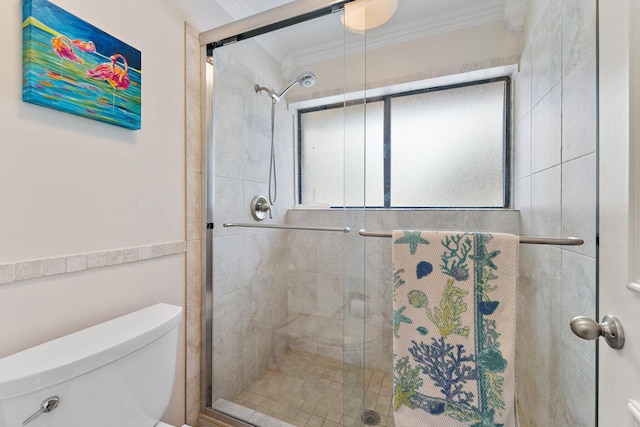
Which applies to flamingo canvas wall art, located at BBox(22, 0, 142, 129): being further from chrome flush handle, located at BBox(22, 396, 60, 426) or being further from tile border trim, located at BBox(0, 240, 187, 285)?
chrome flush handle, located at BBox(22, 396, 60, 426)

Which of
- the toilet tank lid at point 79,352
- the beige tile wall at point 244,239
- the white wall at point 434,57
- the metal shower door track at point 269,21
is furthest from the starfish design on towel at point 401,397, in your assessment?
the metal shower door track at point 269,21

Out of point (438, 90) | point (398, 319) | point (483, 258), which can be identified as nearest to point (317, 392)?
point (398, 319)

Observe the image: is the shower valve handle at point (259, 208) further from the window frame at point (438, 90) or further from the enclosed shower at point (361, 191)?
the window frame at point (438, 90)

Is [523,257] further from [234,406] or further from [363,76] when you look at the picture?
[234,406]

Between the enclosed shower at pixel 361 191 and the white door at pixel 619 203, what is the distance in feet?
0.97

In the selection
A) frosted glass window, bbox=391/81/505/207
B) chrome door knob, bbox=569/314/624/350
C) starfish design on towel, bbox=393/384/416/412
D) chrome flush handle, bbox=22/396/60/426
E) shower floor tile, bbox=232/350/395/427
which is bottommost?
shower floor tile, bbox=232/350/395/427

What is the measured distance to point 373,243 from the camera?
1.30 meters

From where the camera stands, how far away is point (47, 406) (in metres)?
0.66

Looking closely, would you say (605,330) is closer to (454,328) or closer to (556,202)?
(454,328)

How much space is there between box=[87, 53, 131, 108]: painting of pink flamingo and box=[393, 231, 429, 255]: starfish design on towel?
1.15 meters

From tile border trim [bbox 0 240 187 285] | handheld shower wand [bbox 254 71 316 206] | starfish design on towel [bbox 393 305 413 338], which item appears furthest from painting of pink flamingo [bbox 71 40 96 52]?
starfish design on towel [bbox 393 305 413 338]

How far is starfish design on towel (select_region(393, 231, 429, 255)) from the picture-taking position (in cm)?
92

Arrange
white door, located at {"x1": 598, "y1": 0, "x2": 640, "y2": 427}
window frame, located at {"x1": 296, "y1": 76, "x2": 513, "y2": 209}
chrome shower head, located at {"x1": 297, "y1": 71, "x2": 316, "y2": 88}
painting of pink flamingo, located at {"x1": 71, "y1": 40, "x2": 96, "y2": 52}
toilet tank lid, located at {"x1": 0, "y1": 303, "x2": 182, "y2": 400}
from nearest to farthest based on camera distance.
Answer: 1. white door, located at {"x1": 598, "y1": 0, "x2": 640, "y2": 427}
2. toilet tank lid, located at {"x1": 0, "y1": 303, "x2": 182, "y2": 400}
3. painting of pink flamingo, located at {"x1": 71, "y1": 40, "x2": 96, "y2": 52}
4. window frame, located at {"x1": 296, "y1": 76, "x2": 513, "y2": 209}
5. chrome shower head, located at {"x1": 297, "y1": 71, "x2": 316, "y2": 88}

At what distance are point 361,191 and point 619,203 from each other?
0.91 metres
